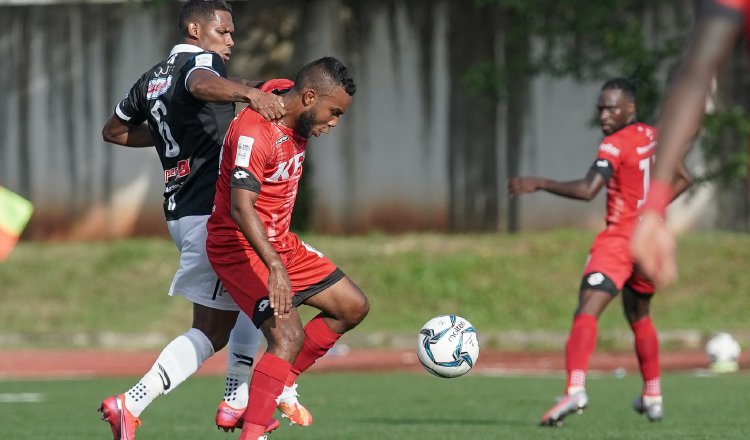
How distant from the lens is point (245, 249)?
683 centimetres

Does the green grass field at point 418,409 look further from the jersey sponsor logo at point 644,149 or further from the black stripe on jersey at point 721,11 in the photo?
the black stripe on jersey at point 721,11

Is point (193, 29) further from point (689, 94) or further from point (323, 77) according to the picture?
point (689, 94)

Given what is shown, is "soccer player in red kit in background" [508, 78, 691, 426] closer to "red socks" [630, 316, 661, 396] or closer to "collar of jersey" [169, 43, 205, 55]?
"red socks" [630, 316, 661, 396]

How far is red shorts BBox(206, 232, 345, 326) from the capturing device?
→ 6703mm

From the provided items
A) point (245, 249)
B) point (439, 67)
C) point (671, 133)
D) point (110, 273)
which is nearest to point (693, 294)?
point (439, 67)

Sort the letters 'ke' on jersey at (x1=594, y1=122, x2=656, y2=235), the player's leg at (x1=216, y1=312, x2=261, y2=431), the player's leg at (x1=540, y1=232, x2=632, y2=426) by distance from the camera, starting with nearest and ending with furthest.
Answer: the player's leg at (x1=216, y1=312, x2=261, y2=431), the player's leg at (x1=540, y1=232, x2=632, y2=426), the letters 'ke' on jersey at (x1=594, y1=122, x2=656, y2=235)

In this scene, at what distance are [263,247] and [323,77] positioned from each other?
0.91 meters

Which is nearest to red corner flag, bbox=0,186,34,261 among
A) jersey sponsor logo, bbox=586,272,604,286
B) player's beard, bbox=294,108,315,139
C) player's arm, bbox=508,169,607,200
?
player's beard, bbox=294,108,315,139

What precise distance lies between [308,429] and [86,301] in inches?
472

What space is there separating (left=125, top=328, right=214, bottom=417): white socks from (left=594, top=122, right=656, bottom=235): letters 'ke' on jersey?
3.68 m

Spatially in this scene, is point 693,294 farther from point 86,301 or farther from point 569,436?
point 569,436

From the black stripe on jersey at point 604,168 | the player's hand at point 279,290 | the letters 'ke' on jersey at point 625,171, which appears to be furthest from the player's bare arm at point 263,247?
the letters 'ke' on jersey at point 625,171

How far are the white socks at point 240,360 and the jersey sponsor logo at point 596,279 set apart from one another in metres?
2.80

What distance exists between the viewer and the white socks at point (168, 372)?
684cm
